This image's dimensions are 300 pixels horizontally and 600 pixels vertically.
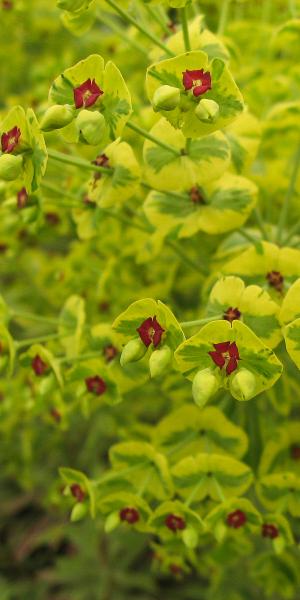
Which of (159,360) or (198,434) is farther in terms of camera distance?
(198,434)

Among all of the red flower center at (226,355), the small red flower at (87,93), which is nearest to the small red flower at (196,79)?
the small red flower at (87,93)

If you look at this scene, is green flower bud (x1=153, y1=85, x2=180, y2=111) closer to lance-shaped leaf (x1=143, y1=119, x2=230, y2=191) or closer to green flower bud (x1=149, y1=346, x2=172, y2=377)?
lance-shaped leaf (x1=143, y1=119, x2=230, y2=191)

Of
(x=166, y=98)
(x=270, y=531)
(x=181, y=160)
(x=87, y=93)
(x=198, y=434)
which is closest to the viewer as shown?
(x=166, y=98)

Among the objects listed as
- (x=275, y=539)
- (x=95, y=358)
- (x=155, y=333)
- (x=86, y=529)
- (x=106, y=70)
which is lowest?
(x=86, y=529)

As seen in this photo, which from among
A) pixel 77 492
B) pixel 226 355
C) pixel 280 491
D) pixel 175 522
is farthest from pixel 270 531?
pixel 226 355

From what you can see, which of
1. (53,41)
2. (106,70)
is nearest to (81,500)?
(106,70)

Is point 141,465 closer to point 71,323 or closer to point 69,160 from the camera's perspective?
point 71,323

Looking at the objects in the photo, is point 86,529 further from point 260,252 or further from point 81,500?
point 260,252

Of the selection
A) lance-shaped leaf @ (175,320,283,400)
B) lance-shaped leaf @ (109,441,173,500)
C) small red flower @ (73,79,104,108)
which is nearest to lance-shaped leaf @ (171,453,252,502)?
lance-shaped leaf @ (109,441,173,500)

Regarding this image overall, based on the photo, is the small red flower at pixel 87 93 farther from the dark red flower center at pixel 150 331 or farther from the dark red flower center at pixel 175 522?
the dark red flower center at pixel 175 522
